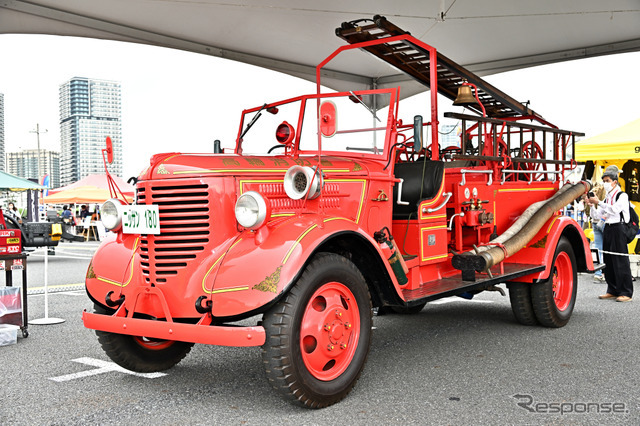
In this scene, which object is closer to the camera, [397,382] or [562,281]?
[397,382]

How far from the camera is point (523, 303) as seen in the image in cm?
581

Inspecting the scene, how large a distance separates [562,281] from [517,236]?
120 cm

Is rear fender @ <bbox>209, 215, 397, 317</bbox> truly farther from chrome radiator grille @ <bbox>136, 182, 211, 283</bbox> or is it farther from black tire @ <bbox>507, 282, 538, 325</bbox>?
black tire @ <bbox>507, 282, 538, 325</bbox>

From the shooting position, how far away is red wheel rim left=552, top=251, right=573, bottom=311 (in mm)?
6145

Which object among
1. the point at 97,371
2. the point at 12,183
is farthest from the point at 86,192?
the point at 97,371

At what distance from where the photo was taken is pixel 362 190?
430cm

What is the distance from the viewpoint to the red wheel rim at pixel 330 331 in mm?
3494

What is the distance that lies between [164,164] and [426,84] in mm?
3148

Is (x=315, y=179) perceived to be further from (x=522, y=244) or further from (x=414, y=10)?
(x=414, y=10)

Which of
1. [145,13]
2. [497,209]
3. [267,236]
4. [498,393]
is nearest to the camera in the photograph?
[267,236]

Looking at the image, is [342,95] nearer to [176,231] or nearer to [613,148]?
[176,231]

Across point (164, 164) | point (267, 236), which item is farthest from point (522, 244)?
point (164, 164)

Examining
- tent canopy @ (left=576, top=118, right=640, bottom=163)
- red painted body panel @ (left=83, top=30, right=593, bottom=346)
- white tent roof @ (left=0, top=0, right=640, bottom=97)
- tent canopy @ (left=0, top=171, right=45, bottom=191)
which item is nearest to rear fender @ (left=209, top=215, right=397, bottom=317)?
red painted body panel @ (left=83, top=30, right=593, bottom=346)

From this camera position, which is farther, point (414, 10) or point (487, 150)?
point (414, 10)
